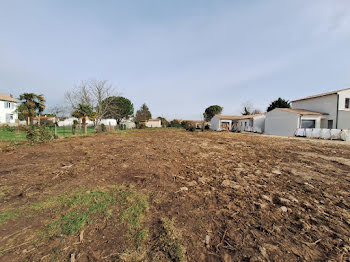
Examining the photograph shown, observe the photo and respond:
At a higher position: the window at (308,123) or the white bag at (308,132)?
the window at (308,123)

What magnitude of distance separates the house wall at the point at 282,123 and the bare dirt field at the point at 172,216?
18142mm

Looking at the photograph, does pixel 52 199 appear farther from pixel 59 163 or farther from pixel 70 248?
pixel 59 163

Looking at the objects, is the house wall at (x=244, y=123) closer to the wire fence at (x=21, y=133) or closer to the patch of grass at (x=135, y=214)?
the wire fence at (x=21, y=133)

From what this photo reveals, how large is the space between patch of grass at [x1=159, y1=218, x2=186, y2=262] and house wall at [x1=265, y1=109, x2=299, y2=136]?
22.6 meters

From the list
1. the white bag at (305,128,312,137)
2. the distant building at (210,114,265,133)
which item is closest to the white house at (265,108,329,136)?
the white bag at (305,128,312,137)

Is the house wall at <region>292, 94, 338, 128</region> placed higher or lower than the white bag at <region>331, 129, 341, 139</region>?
higher

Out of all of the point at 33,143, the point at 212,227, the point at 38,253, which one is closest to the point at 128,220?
the point at 38,253

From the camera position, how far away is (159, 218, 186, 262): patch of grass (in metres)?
1.61

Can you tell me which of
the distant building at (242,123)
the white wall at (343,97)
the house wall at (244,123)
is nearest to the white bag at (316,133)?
the white wall at (343,97)

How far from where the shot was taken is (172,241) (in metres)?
1.81

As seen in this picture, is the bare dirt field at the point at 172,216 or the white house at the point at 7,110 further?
the white house at the point at 7,110

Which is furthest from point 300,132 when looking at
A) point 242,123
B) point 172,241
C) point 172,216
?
point 172,241

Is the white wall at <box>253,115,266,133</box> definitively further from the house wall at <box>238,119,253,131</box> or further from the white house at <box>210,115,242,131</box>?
the white house at <box>210,115,242,131</box>

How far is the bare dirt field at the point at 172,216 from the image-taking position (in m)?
1.68
